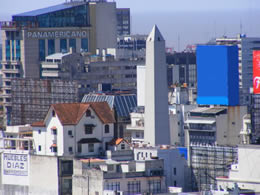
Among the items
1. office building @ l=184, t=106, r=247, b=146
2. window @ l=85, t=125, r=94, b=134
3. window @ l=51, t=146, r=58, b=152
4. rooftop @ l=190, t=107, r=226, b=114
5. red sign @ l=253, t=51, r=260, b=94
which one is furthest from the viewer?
rooftop @ l=190, t=107, r=226, b=114

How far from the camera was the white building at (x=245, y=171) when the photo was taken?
126 meters

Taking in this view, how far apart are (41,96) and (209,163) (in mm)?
60946

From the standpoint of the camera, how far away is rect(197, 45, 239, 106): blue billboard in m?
170

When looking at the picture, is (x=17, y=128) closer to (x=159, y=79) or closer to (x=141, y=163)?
(x=159, y=79)

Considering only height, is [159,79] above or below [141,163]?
above

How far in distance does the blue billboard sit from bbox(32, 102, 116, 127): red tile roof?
29291 mm

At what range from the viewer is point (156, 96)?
500ft

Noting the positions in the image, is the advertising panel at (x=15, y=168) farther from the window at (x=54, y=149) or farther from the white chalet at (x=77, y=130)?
the window at (x=54, y=149)

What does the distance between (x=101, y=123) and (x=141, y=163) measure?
9706 mm

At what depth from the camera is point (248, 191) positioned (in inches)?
4833

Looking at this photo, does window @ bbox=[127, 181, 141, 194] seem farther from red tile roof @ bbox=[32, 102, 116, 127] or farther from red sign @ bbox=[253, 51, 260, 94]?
red sign @ bbox=[253, 51, 260, 94]

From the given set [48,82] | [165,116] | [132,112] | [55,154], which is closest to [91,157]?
[55,154]

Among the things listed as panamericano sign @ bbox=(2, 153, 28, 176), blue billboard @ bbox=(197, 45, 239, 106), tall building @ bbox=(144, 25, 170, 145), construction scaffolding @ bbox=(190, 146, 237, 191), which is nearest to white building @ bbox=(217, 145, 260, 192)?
construction scaffolding @ bbox=(190, 146, 237, 191)

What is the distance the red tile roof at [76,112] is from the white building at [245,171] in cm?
1713
